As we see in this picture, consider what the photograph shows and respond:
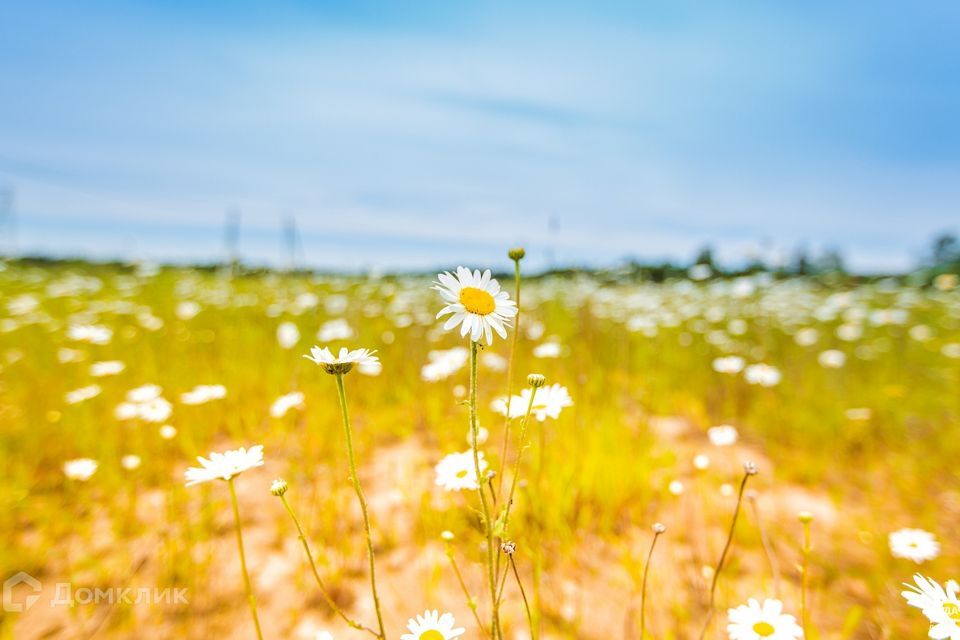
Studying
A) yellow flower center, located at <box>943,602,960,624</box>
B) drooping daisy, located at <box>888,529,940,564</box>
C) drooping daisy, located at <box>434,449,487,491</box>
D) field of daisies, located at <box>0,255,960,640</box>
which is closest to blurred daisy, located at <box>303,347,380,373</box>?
field of daisies, located at <box>0,255,960,640</box>

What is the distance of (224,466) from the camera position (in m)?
1.17

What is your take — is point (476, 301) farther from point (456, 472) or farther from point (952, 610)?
point (952, 610)

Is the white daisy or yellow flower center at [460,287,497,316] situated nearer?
yellow flower center at [460,287,497,316]

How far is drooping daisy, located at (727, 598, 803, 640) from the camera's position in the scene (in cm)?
110

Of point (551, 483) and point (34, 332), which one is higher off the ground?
point (34, 332)

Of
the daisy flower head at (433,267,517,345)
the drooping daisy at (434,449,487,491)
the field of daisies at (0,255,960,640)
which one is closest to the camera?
the daisy flower head at (433,267,517,345)

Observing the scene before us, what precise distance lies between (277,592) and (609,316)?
4.87 meters

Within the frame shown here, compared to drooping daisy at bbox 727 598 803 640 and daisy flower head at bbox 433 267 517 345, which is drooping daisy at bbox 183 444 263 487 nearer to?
daisy flower head at bbox 433 267 517 345

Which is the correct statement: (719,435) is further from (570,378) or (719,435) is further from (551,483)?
(570,378)

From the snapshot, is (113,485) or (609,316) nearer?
(113,485)

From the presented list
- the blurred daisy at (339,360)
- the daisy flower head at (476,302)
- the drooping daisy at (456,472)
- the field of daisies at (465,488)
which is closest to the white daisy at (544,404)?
the field of daisies at (465,488)

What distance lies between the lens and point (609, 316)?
591 cm

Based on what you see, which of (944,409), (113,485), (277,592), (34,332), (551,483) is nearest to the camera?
(277,592)

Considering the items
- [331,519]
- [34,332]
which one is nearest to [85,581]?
[331,519]
